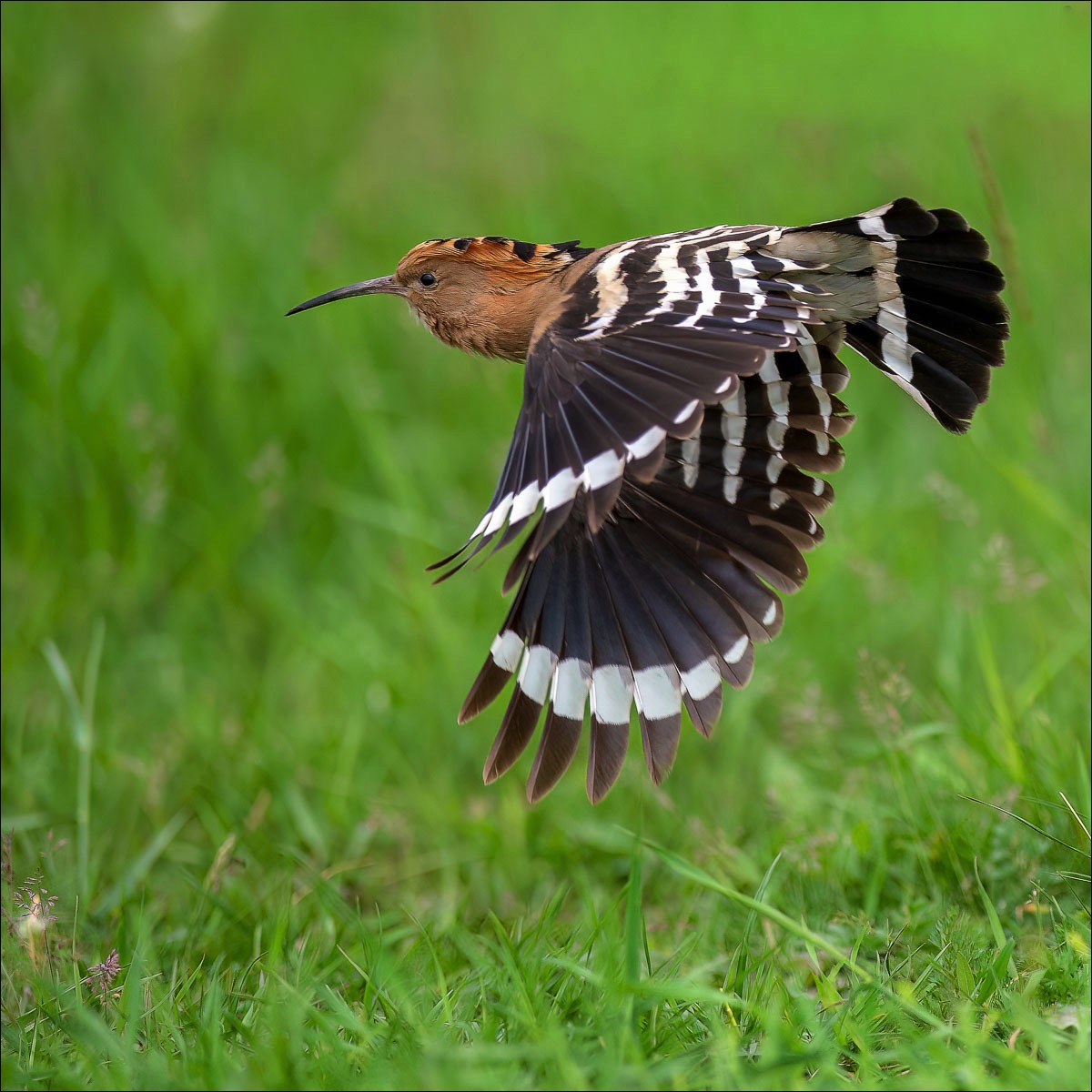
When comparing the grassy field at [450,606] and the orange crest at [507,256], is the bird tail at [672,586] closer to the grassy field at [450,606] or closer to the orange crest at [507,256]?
the grassy field at [450,606]

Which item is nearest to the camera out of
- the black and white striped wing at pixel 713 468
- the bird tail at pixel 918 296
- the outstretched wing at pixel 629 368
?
the outstretched wing at pixel 629 368

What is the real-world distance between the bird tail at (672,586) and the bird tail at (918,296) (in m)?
0.13

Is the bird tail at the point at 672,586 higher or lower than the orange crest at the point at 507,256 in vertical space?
lower

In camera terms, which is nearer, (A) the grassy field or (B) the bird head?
(A) the grassy field

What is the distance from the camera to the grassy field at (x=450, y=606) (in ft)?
6.31

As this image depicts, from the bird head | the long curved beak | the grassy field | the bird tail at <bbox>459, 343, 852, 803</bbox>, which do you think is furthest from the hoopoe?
the long curved beak

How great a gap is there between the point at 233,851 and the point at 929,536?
2.37m

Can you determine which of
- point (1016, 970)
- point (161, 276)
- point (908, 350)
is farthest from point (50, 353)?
point (1016, 970)

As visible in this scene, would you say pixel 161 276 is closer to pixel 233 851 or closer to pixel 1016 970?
pixel 233 851

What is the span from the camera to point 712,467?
2434 millimetres

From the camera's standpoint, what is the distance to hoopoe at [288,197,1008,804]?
87.8 inches

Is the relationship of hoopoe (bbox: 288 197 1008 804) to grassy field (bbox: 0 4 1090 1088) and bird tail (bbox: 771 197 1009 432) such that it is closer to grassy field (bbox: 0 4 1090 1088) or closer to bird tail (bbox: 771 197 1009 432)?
bird tail (bbox: 771 197 1009 432)

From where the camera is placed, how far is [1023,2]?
21.7 ft

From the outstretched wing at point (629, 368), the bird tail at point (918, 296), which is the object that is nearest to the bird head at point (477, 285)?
the outstretched wing at point (629, 368)
